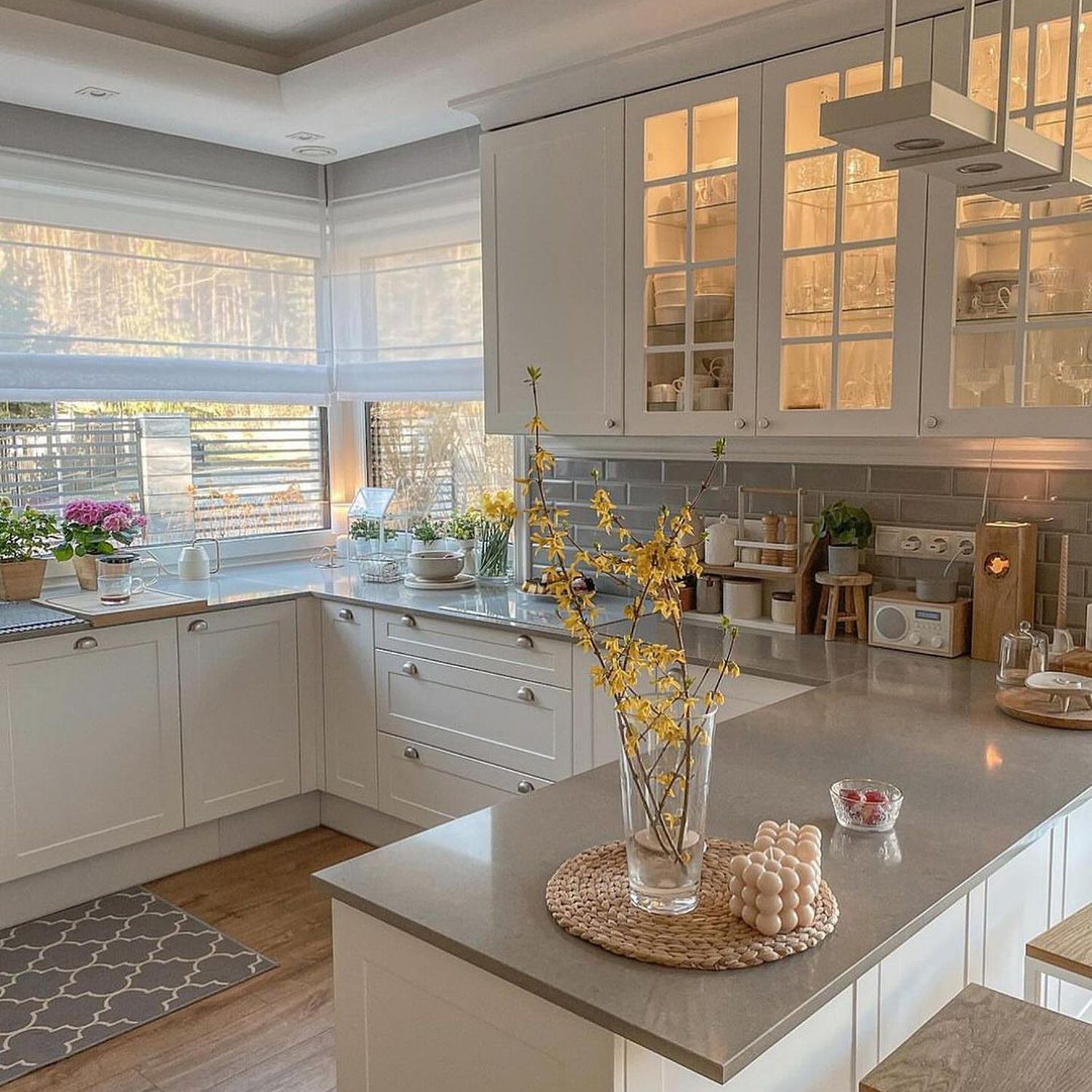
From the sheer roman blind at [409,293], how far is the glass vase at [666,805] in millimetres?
2940

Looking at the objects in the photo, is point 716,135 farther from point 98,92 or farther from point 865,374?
point 98,92

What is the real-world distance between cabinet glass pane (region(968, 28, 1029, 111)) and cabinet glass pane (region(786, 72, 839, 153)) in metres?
0.37

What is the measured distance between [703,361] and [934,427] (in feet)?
2.34

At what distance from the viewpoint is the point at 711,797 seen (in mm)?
1938

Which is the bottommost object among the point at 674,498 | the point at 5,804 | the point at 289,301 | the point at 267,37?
the point at 5,804

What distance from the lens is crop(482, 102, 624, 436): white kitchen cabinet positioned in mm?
3307

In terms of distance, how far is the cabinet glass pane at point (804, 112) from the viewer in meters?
2.81

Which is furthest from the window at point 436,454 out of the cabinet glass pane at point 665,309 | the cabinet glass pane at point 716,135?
the cabinet glass pane at point 716,135

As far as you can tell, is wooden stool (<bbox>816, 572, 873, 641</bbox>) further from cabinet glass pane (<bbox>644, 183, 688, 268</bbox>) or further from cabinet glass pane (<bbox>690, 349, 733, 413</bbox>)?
cabinet glass pane (<bbox>644, 183, 688, 268</bbox>)

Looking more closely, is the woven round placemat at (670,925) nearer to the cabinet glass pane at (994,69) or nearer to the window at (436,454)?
the cabinet glass pane at (994,69)

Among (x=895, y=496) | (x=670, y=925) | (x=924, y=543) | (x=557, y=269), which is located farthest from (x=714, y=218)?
(x=670, y=925)

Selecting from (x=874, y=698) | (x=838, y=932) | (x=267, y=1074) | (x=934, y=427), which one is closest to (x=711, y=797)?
(x=838, y=932)

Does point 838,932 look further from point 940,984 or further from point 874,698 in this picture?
point 874,698

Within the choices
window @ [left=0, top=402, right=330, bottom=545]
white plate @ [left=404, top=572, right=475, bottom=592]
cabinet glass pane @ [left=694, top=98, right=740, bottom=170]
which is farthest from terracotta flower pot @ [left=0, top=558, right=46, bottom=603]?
cabinet glass pane @ [left=694, top=98, right=740, bottom=170]
